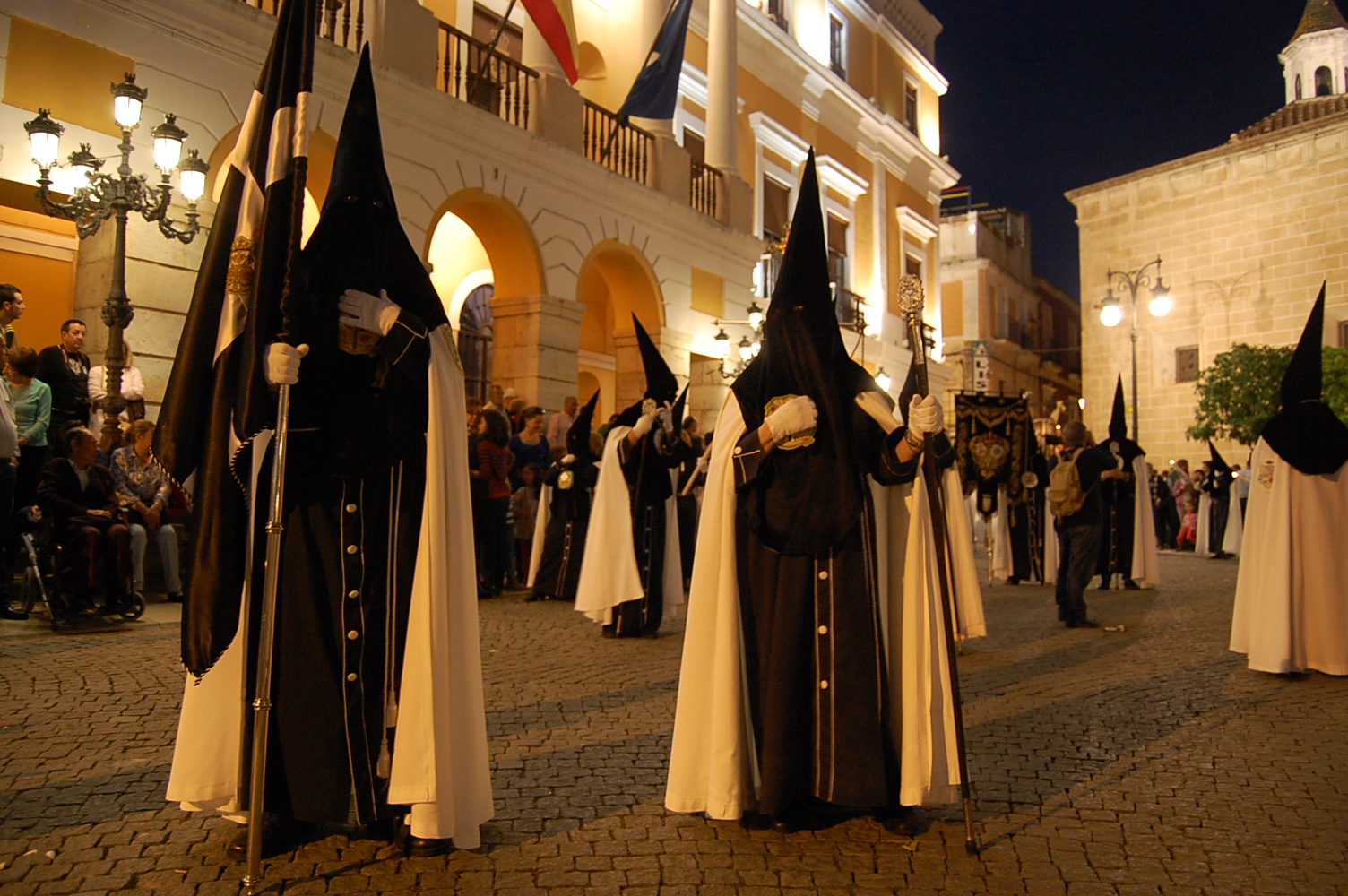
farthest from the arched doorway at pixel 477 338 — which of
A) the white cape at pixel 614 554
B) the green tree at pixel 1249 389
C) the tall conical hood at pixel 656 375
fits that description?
the green tree at pixel 1249 389

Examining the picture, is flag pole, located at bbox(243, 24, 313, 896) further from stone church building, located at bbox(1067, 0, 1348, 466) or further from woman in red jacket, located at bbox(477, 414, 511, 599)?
stone church building, located at bbox(1067, 0, 1348, 466)

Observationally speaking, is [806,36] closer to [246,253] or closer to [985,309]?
[985,309]

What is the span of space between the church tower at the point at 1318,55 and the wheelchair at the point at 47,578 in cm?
4480

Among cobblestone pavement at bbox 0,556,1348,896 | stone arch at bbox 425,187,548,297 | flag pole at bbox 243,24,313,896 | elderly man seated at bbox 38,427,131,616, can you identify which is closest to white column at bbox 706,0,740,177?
stone arch at bbox 425,187,548,297

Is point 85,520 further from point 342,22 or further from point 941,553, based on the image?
point 342,22

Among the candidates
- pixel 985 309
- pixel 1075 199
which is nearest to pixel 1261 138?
pixel 1075 199

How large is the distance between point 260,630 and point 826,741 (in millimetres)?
1930

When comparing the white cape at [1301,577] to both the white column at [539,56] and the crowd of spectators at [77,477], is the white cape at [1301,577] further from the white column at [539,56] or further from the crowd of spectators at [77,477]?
the white column at [539,56]

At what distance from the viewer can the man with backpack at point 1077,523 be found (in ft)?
30.7

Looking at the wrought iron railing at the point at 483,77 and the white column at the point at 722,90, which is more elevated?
the white column at the point at 722,90

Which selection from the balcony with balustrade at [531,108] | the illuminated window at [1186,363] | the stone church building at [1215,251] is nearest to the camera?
the balcony with balustrade at [531,108]

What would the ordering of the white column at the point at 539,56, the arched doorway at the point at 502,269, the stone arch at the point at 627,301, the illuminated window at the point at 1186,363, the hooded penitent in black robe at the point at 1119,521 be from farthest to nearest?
the illuminated window at the point at 1186,363 → the stone arch at the point at 627,301 → the white column at the point at 539,56 → the arched doorway at the point at 502,269 → the hooded penitent in black robe at the point at 1119,521

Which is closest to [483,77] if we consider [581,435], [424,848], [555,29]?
[555,29]

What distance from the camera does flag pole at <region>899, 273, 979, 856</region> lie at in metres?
3.53
